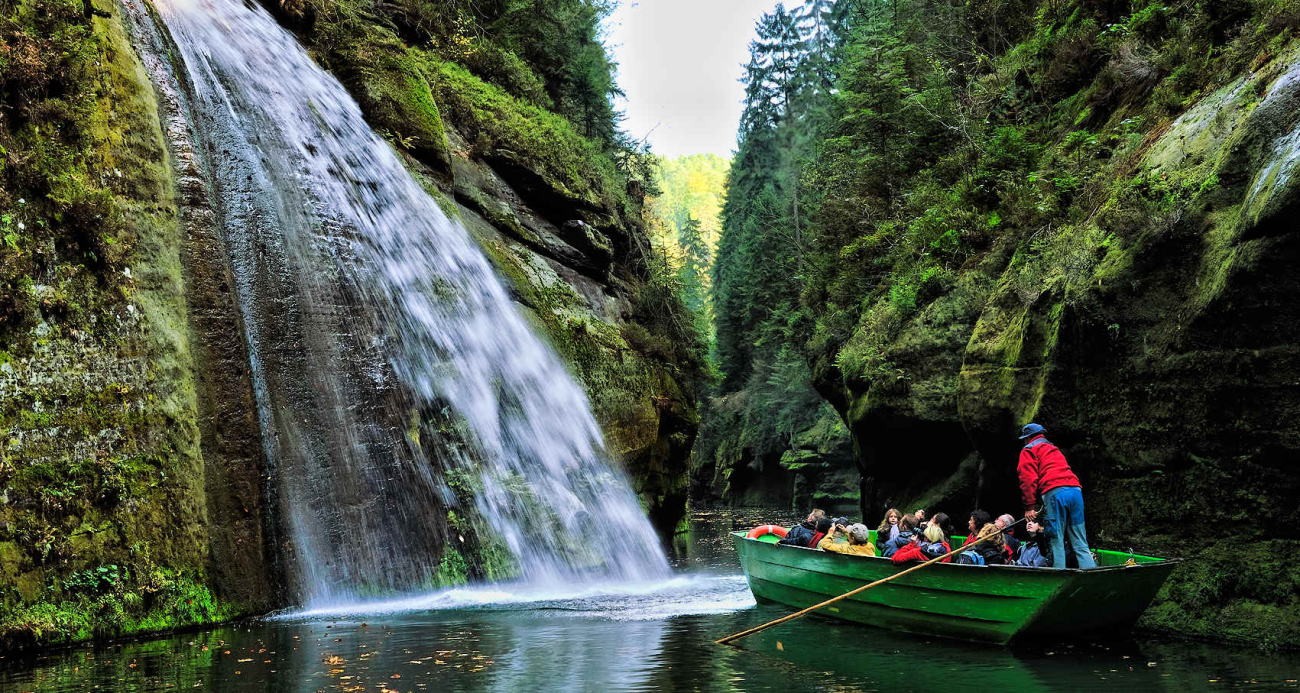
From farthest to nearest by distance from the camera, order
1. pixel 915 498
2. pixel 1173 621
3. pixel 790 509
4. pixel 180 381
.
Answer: pixel 790 509
pixel 915 498
pixel 180 381
pixel 1173 621

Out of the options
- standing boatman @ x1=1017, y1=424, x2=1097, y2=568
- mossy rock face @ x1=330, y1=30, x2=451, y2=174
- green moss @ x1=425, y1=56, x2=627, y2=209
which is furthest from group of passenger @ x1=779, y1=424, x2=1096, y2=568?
green moss @ x1=425, y1=56, x2=627, y2=209

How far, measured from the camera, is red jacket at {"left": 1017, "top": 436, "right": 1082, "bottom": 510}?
859cm

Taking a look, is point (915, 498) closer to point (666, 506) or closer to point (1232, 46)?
point (666, 506)

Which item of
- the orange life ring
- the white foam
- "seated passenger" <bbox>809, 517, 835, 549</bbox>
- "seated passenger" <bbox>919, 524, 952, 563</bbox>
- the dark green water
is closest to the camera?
the dark green water

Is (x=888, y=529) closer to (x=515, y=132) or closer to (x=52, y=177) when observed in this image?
(x=52, y=177)

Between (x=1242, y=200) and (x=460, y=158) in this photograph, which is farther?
(x=460, y=158)

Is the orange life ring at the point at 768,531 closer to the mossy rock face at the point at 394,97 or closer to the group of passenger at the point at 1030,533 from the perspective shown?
the group of passenger at the point at 1030,533

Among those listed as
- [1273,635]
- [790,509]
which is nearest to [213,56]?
[1273,635]

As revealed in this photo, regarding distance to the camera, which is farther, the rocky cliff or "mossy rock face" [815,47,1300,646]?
Answer: "mossy rock face" [815,47,1300,646]

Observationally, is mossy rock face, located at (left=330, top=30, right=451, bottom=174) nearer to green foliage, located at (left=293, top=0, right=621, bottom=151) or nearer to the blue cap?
green foliage, located at (left=293, top=0, right=621, bottom=151)

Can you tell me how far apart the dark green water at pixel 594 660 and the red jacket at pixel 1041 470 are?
1.62 metres

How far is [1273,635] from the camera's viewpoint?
26.0 feet

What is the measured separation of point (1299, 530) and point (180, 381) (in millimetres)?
12272

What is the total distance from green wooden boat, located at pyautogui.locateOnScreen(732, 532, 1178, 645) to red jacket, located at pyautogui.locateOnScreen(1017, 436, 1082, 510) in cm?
96
